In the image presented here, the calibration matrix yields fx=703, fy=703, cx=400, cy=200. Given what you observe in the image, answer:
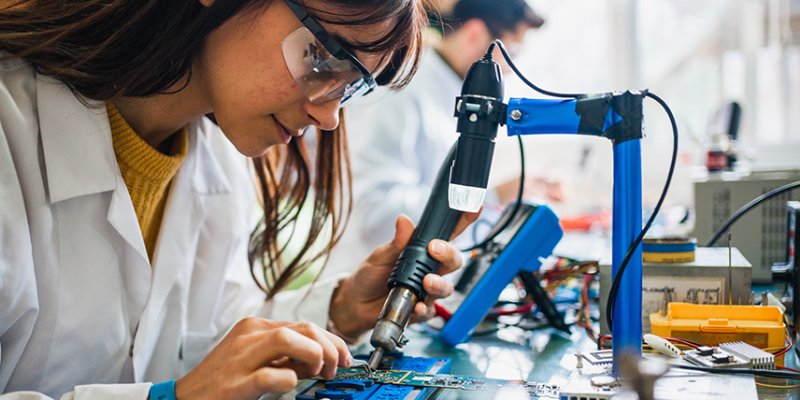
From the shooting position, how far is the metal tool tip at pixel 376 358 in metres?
0.89

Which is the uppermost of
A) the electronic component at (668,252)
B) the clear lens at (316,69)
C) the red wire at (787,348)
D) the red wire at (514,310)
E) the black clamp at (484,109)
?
the clear lens at (316,69)

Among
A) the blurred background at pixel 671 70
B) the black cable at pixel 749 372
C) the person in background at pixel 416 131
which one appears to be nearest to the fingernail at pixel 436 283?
the black cable at pixel 749 372

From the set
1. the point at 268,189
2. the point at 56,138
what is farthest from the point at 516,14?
the point at 56,138

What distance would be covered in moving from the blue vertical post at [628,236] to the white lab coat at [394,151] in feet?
3.76

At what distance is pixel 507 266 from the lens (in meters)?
1.14

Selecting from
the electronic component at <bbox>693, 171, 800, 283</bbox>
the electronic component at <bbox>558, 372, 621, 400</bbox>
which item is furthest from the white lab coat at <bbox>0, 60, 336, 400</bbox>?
the electronic component at <bbox>693, 171, 800, 283</bbox>

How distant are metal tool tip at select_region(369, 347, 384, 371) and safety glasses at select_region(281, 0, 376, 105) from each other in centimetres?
37

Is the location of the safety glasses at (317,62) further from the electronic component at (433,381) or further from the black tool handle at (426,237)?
the electronic component at (433,381)

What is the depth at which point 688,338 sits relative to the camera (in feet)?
2.96

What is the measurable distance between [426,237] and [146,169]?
487 millimetres

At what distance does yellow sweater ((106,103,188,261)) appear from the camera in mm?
1099

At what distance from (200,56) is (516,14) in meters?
1.80

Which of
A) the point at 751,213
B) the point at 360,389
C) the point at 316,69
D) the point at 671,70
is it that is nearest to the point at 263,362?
the point at 360,389

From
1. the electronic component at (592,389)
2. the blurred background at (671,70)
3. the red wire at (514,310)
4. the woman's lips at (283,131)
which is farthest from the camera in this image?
the blurred background at (671,70)
